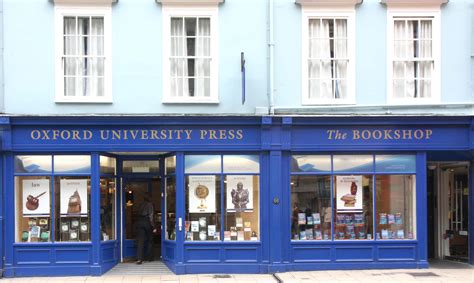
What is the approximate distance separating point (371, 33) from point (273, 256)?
5604mm

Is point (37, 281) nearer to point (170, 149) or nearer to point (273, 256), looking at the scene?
point (170, 149)

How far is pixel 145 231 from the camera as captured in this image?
14.6 metres

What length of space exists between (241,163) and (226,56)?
2.48 m

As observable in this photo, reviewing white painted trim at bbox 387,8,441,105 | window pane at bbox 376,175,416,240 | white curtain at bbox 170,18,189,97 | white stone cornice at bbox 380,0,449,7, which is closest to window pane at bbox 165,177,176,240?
white curtain at bbox 170,18,189,97

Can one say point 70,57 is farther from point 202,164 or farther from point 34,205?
point 202,164

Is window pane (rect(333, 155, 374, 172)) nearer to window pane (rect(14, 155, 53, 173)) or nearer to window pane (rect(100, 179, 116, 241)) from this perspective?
window pane (rect(100, 179, 116, 241))

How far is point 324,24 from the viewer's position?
46.5ft

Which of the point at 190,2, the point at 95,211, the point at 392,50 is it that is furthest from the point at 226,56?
the point at 95,211

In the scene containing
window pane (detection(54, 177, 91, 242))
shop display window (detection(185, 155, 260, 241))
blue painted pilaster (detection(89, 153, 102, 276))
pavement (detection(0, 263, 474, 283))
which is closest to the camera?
pavement (detection(0, 263, 474, 283))

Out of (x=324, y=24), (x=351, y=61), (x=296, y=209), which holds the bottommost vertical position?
(x=296, y=209)

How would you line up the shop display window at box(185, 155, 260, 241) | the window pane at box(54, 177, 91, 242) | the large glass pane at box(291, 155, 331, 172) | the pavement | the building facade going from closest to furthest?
the pavement < the building facade < the window pane at box(54, 177, 91, 242) < the shop display window at box(185, 155, 260, 241) < the large glass pane at box(291, 155, 331, 172)

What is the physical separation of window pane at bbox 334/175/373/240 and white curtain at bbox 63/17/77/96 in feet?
21.2

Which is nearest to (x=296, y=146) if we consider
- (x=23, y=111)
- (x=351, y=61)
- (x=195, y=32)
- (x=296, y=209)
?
(x=296, y=209)

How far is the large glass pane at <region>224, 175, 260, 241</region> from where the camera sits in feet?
45.8
